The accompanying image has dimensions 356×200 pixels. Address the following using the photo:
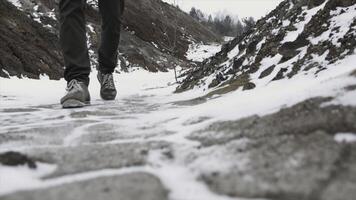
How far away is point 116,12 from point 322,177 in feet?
10.9

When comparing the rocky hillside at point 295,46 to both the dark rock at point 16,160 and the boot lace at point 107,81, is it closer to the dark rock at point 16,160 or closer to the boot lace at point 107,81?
the boot lace at point 107,81

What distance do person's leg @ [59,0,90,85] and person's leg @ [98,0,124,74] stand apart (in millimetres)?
652

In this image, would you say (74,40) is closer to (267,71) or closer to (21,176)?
(267,71)

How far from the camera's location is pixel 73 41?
338 centimetres

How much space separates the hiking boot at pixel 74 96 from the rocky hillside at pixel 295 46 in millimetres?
1284

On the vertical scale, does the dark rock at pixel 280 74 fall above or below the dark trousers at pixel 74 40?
below

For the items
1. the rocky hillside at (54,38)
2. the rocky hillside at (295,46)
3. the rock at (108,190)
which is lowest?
the rock at (108,190)

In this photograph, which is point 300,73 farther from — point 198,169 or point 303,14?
point 198,169

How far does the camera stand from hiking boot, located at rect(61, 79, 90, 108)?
3201 mm

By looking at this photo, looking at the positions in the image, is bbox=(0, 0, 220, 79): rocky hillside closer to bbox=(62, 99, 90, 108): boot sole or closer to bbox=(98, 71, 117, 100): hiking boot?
bbox=(98, 71, 117, 100): hiking boot

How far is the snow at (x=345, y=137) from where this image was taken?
1.26 metres

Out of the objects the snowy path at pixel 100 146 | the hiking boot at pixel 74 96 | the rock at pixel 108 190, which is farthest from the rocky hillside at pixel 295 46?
the rock at pixel 108 190

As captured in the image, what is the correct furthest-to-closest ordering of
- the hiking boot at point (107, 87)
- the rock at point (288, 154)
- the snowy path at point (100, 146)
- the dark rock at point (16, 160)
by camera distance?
the hiking boot at point (107, 87) < the dark rock at point (16, 160) < the snowy path at point (100, 146) < the rock at point (288, 154)

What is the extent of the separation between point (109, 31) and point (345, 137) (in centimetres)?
320
